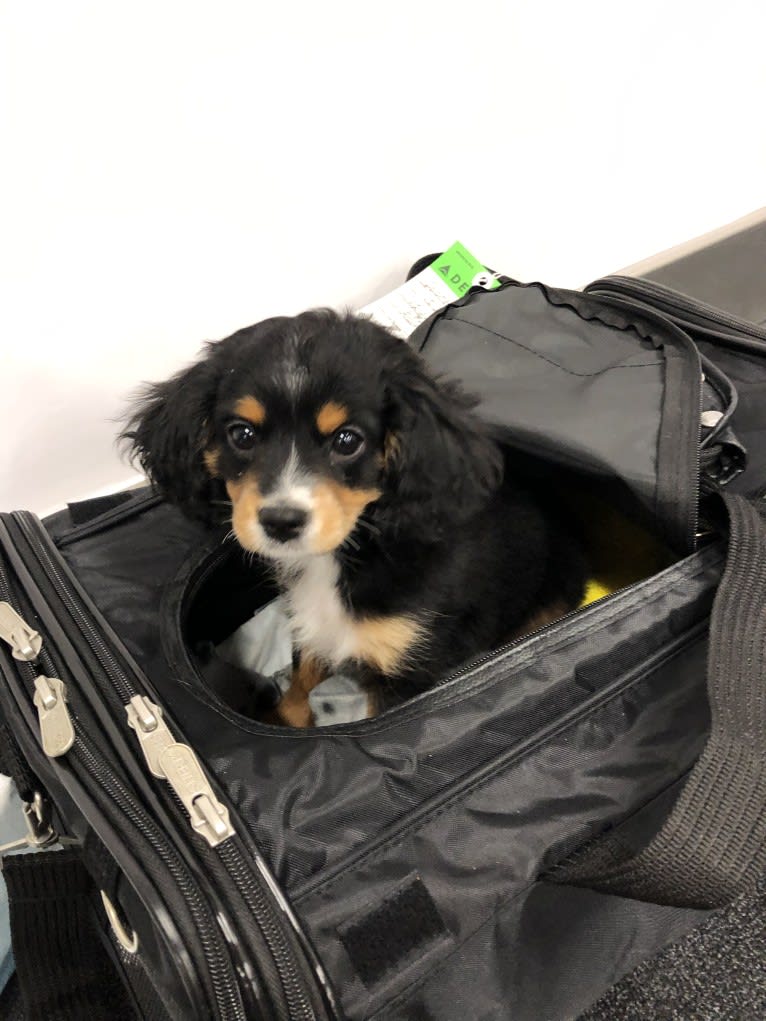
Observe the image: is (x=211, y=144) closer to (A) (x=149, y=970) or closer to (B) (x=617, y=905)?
(A) (x=149, y=970)

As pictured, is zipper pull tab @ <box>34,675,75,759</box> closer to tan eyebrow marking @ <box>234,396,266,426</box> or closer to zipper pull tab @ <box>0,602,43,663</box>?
zipper pull tab @ <box>0,602,43,663</box>

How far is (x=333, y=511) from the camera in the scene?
111cm

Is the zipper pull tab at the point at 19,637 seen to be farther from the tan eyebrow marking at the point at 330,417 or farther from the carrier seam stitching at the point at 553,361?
the carrier seam stitching at the point at 553,361

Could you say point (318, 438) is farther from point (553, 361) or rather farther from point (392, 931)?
point (392, 931)

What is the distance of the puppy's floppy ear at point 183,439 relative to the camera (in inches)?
47.9

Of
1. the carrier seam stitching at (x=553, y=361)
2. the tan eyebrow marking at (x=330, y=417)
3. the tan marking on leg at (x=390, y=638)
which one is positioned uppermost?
the tan eyebrow marking at (x=330, y=417)

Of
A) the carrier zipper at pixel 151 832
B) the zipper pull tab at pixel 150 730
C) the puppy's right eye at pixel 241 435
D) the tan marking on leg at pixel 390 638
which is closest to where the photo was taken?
the carrier zipper at pixel 151 832

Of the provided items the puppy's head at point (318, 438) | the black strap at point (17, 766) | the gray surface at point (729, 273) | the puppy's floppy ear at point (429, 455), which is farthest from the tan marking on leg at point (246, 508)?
the gray surface at point (729, 273)

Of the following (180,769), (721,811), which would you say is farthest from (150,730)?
(721,811)

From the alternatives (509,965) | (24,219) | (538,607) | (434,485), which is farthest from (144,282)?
(509,965)

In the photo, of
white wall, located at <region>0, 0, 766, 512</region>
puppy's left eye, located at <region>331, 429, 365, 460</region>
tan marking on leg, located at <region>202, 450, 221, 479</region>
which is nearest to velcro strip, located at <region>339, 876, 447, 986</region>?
puppy's left eye, located at <region>331, 429, 365, 460</region>

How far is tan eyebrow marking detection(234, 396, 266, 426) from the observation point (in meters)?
1.14

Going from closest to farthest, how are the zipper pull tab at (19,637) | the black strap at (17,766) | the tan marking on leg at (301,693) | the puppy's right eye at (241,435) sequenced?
1. the zipper pull tab at (19,637)
2. the black strap at (17,766)
3. the puppy's right eye at (241,435)
4. the tan marking on leg at (301,693)

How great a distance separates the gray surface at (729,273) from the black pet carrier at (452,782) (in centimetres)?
124
